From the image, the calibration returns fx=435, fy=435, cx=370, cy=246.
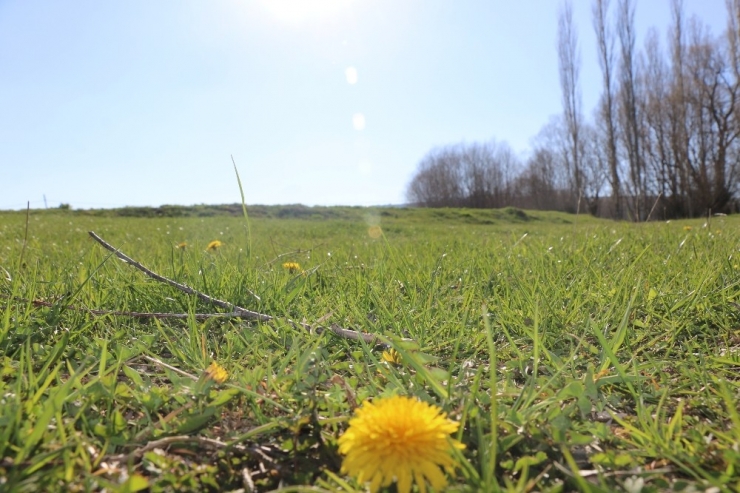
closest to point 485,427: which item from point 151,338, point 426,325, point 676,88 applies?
point 426,325

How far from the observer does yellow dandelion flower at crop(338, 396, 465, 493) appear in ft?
1.90

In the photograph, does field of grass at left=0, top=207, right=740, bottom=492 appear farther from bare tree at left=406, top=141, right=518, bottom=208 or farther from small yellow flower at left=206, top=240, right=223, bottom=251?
bare tree at left=406, top=141, right=518, bottom=208

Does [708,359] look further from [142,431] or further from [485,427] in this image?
[142,431]

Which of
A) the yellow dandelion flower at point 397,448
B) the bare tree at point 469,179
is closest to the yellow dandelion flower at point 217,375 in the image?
the yellow dandelion flower at point 397,448

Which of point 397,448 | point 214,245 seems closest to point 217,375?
point 397,448

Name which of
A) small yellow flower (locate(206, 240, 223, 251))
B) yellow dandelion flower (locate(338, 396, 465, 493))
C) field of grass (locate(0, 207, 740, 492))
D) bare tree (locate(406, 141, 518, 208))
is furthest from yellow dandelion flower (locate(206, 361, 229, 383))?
bare tree (locate(406, 141, 518, 208))

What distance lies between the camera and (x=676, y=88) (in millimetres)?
22219

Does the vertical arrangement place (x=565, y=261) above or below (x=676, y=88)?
below

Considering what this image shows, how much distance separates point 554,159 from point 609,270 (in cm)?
4778

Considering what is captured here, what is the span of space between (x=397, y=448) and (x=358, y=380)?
419 mm

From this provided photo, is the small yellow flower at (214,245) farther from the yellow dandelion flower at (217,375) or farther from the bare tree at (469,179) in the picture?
the bare tree at (469,179)

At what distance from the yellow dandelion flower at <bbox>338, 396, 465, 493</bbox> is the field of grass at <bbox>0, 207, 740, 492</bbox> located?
1.6 inches

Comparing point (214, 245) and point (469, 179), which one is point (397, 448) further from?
point (469, 179)

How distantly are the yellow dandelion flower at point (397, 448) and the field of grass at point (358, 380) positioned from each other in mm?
40
